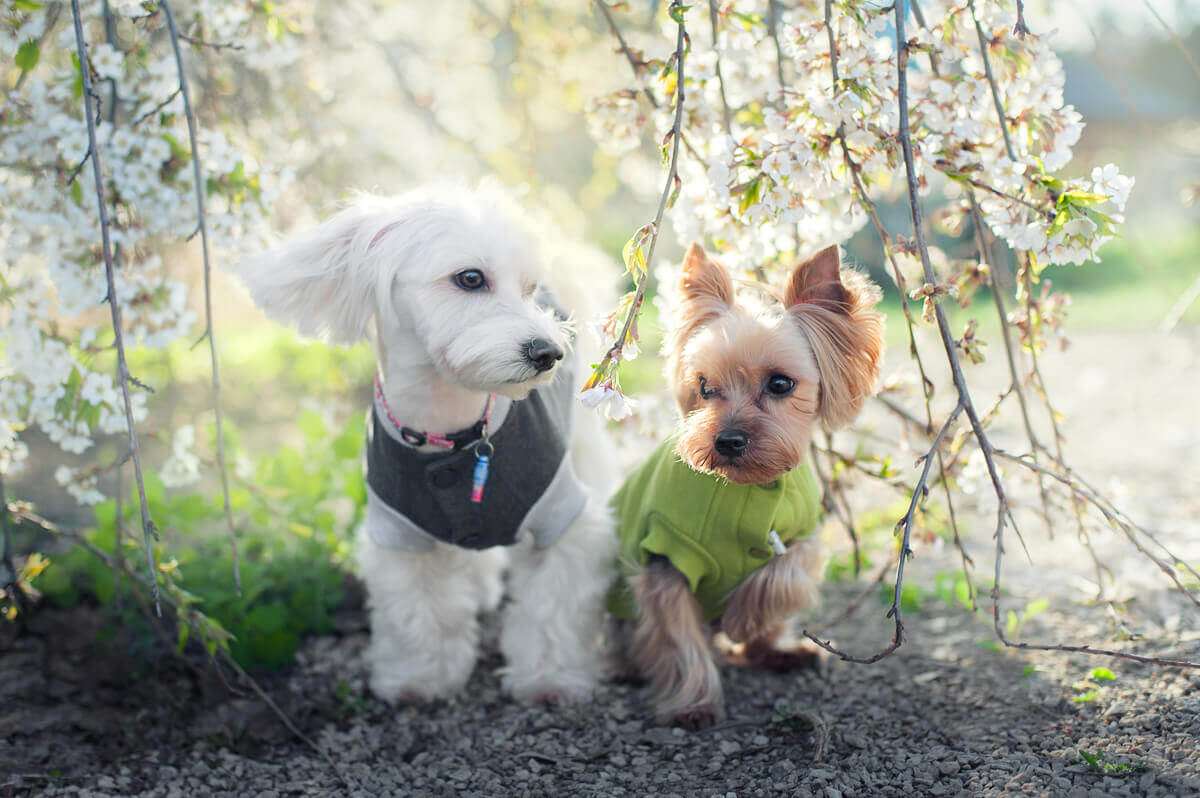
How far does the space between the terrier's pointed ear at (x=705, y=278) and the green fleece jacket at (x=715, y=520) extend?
1.72 feet

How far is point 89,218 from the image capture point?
295cm

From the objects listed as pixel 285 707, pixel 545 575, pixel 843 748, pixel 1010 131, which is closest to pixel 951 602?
pixel 843 748

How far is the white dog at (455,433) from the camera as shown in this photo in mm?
2768

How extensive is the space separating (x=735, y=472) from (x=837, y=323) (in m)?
0.54

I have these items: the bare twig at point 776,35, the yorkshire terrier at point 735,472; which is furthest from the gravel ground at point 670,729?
the bare twig at point 776,35

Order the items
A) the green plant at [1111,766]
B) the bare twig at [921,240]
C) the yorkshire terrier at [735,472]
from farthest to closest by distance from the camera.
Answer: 1. the yorkshire terrier at [735,472]
2. the green plant at [1111,766]
3. the bare twig at [921,240]

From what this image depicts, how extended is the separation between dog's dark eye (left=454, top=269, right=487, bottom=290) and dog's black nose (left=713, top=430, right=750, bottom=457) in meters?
0.87

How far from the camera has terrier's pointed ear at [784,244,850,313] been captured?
2723 mm

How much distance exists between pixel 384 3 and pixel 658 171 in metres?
1.88

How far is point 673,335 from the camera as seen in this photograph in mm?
2965

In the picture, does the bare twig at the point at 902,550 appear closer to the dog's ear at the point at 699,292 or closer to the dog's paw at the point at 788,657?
the dog's ear at the point at 699,292

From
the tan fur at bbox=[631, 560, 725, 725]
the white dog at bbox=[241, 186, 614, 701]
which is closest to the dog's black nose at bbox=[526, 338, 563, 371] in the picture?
the white dog at bbox=[241, 186, 614, 701]

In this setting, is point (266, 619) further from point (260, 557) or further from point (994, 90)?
point (994, 90)

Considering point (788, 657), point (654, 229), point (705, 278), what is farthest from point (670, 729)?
point (654, 229)
